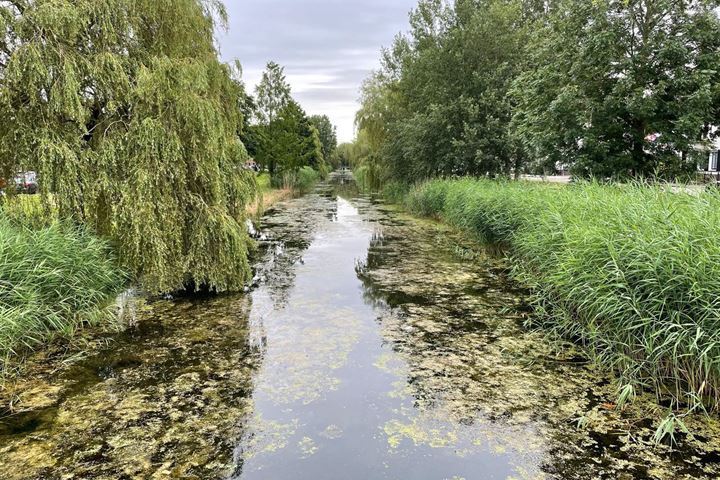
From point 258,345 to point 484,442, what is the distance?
2.31 metres

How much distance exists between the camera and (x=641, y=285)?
339 cm

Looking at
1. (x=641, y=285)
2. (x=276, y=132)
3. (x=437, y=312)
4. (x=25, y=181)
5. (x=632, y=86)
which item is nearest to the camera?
(x=641, y=285)

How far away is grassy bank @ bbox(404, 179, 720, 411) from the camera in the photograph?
3.04 m

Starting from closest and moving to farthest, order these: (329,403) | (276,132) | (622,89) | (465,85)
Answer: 1. (329,403)
2. (622,89)
3. (465,85)
4. (276,132)

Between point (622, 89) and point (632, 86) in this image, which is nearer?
point (622, 89)

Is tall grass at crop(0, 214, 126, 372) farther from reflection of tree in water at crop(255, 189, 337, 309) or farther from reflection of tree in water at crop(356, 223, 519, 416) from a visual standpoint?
reflection of tree in water at crop(356, 223, 519, 416)

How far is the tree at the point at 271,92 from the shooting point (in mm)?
24641

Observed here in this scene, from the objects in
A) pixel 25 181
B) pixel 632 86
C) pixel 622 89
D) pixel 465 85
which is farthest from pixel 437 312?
pixel 465 85

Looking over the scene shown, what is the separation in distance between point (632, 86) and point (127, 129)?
7.68 metres

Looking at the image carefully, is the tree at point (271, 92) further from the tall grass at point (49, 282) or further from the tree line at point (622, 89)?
the tall grass at point (49, 282)

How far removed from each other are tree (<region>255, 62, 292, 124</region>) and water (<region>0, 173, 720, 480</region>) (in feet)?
68.4

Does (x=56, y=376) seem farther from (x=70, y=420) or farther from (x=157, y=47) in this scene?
(x=157, y=47)

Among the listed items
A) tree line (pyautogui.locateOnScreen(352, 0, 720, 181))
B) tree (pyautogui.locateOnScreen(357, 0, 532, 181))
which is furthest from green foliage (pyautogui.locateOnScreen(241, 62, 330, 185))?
tree line (pyautogui.locateOnScreen(352, 0, 720, 181))

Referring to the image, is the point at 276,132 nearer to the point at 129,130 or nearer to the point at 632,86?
the point at 632,86
